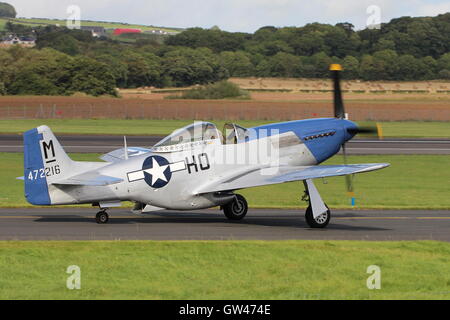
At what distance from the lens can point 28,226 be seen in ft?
65.9

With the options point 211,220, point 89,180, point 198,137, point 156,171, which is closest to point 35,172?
point 89,180

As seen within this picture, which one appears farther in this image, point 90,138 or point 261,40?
point 261,40

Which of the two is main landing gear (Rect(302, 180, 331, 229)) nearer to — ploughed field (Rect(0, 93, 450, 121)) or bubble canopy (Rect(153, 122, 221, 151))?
bubble canopy (Rect(153, 122, 221, 151))

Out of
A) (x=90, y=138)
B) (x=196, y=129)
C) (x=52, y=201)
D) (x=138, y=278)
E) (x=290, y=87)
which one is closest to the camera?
(x=138, y=278)

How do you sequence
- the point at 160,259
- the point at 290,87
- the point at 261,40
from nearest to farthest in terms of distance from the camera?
the point at 160,259
the point at 290,87
the point at 261,40

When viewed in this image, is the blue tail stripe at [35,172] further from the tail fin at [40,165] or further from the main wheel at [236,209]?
the main wheel at [236,209]

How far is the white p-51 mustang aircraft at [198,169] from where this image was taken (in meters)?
19.6

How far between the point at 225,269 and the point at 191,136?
6543 millimetres

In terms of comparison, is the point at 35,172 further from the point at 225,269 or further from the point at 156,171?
the point at 225,269

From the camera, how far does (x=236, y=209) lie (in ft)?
72.0

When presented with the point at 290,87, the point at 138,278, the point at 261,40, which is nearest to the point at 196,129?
the point at 138,278

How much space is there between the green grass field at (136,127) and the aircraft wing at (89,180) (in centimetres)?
4040
